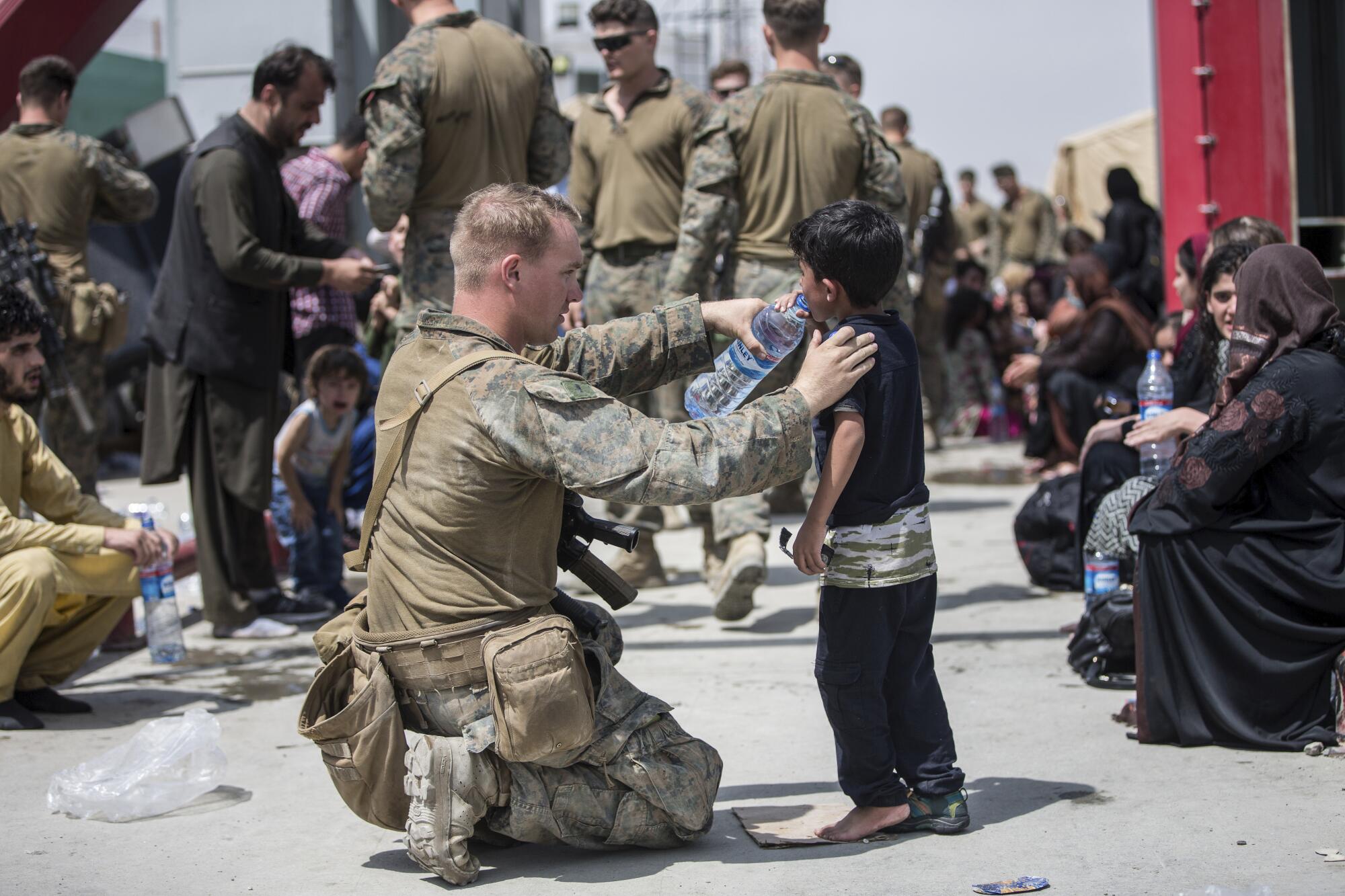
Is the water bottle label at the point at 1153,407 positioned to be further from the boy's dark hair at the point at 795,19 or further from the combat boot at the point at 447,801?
the combat boot at the point at 447,801

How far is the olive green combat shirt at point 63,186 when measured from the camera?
6812 mm

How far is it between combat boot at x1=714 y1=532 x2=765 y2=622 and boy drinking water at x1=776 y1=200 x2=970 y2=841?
2.04m

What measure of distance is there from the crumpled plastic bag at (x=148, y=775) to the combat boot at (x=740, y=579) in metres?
2.07

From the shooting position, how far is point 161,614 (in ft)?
17.6

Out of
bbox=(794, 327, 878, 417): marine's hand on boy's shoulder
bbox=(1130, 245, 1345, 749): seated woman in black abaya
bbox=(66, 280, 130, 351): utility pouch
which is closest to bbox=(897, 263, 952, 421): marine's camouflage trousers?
bbox=(66, 280, 130, 351): utility pouch

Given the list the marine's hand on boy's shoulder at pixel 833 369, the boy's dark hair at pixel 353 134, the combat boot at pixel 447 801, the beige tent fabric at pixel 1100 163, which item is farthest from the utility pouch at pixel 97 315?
the beige tent fabric at pixel 1100 163

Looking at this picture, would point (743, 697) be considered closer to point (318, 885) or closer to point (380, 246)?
point (318, 885)

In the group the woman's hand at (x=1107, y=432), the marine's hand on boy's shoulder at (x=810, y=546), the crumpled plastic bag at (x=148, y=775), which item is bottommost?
the crumpled plastic bag at (x=148, y=775)

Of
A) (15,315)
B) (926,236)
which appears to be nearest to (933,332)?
(926,236)

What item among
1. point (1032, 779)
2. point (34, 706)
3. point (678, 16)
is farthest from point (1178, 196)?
point (678, 16)

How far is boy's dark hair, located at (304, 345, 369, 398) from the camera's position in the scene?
20.4 feet

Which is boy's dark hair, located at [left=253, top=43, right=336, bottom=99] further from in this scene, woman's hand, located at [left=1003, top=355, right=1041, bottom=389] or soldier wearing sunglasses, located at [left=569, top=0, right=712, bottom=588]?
woman's hand, located at [left=1003, top=355, right=1041, bottom=389]

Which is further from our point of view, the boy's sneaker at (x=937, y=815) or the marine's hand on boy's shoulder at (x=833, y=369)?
the boy's sneaker at (x=937, y=815)

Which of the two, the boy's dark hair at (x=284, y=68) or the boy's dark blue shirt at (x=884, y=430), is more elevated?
the boy's dark hair at (x=284, y=68)
